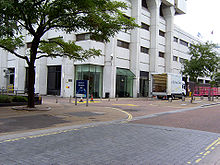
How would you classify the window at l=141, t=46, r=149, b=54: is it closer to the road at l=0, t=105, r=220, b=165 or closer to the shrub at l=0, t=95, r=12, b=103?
the shrub at l=0, t=95, r=12, b=103

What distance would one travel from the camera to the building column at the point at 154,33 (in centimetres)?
4262

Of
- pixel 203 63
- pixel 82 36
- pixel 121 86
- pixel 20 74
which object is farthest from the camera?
pixel 20 74

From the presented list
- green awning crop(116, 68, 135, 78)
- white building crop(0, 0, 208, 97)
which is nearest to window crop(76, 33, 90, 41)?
white building crop(0, 0, 208, 97)

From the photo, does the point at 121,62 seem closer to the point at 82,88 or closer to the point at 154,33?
the point at 154,33

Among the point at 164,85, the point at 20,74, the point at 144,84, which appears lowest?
the point at 164,85

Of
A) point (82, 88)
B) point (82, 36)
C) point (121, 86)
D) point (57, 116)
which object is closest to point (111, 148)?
point (57, 116)

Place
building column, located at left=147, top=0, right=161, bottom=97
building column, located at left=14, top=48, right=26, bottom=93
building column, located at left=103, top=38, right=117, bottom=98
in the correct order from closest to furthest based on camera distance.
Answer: building column, located at left=103, top=38, right=117, bottom=98
building column, located at left=14, top=48, right=26, bottom=93
building column, located at left=147, top=0, right=161, bottom=97

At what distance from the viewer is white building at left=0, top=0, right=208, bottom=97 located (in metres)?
34.1

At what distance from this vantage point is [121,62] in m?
37.2

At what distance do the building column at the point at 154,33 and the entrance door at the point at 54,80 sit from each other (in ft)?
59.7

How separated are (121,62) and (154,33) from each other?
35.2ft

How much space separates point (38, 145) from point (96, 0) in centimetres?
806

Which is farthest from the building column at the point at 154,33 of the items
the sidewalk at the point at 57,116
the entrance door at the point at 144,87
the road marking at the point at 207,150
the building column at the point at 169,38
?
the road marking at the point at 207,150

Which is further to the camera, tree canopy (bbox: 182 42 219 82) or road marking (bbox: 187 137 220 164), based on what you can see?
tree canopy (bbox: 182 42 219 82)
